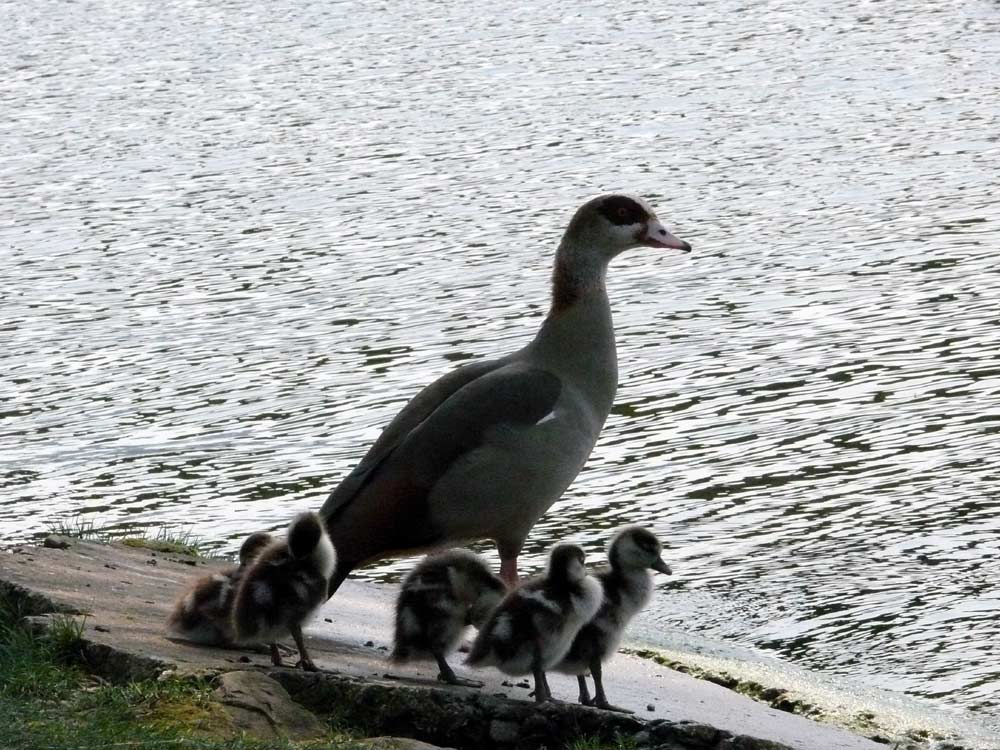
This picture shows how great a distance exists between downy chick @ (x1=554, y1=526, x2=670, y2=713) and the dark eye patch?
2.42 metres

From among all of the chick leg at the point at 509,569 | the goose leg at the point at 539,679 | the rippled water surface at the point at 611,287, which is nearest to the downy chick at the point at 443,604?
the goose leg at the point at 539,679

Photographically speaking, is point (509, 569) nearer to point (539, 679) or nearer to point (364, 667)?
point (364, 667)

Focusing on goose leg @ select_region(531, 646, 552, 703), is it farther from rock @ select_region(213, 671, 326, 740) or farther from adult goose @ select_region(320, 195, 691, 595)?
adult goose @ select_region(320, 195, 691, 595)

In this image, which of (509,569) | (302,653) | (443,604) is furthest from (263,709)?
(509,569)

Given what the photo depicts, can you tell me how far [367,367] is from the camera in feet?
44.7

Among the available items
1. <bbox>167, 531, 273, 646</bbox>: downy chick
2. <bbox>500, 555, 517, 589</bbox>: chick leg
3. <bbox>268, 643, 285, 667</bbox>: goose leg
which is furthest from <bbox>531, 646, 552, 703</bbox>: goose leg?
<bbox>500, 555, 517, 589</bbox>: chick leg

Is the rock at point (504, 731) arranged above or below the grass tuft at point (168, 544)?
above

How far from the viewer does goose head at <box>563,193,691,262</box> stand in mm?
9305

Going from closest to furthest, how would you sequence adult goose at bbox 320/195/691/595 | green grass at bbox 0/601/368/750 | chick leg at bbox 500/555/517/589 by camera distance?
green grass at bbox 0/601/368/750 → adult goose at bbox 320/195/691/595 → chick leg at bbox 500/555/517/589

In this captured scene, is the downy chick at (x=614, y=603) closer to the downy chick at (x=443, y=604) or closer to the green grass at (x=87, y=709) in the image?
the downy chick at (x=443, y=604)

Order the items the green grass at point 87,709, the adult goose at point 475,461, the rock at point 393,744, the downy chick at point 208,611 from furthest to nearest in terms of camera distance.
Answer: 1. the adult goose at point 475,461
2. the downy chick at point 208,611
3. the rock at point 393,744
4. the green grass at point 87,709

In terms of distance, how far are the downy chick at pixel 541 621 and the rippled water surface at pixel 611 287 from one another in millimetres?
2070

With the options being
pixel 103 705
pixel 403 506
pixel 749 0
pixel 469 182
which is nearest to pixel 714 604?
pixel 403 506

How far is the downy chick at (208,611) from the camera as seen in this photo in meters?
7.08
